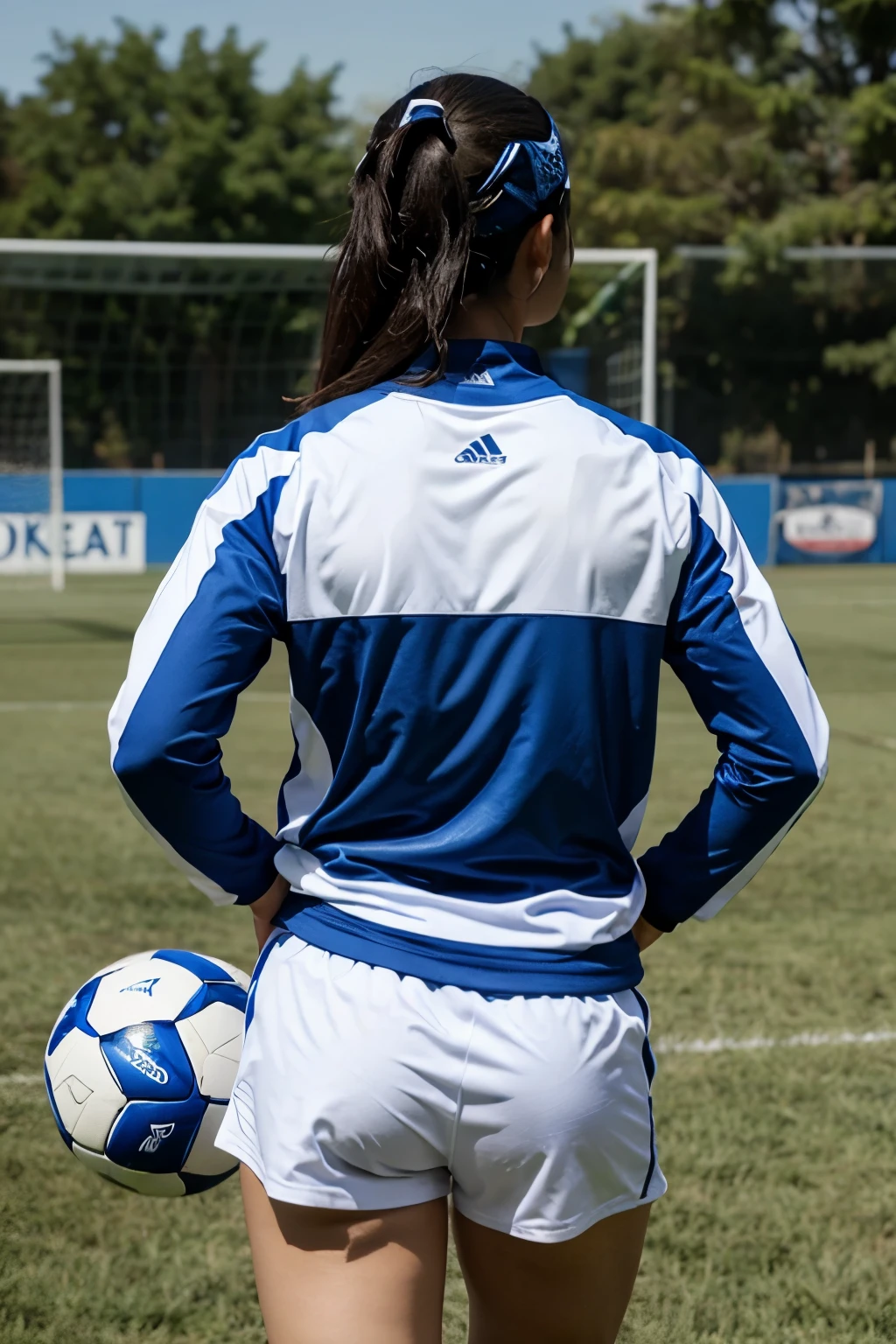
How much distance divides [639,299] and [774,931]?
63.0ft

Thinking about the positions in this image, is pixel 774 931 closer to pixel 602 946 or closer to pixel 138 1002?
pixel 138 1002

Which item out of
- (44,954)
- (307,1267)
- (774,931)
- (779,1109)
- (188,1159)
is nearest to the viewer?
(307,1267)

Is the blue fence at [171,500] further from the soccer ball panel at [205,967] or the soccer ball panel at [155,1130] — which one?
the soccer ball panel at [155,1130]

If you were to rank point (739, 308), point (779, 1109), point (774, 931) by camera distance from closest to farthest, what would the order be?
1. point (779, 1109)
2. point (774, 931)
3. point (739, 308)

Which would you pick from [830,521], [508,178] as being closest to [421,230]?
[508,178]

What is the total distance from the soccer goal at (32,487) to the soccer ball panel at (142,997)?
18.8m

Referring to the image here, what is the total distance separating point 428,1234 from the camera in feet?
5.26

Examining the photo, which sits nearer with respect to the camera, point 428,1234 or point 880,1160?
point 428,1234

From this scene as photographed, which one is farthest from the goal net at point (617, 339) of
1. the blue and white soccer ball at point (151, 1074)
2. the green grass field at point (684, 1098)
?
the blue and white soccer ball at point (151, 1074)

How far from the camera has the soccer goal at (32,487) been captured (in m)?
21.0

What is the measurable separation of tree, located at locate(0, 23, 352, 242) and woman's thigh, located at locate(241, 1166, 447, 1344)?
45.2 m

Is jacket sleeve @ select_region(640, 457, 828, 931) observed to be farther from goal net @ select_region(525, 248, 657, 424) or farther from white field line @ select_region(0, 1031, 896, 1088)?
goal net @ select_region(525, 248, 657, 424)

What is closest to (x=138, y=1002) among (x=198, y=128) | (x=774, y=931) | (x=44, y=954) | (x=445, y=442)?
(x=445, y=442)

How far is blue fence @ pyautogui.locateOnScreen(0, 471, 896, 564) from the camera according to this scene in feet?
82.6
